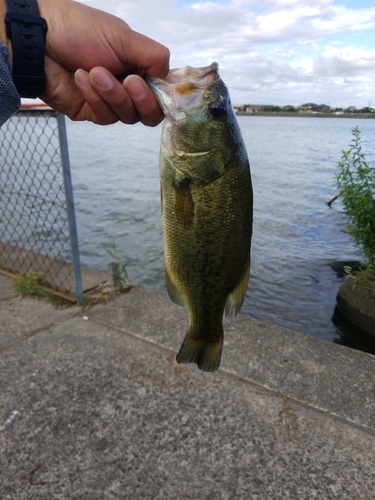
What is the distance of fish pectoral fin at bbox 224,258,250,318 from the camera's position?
199cm

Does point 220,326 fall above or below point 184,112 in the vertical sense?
below

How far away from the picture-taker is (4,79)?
1.72 m

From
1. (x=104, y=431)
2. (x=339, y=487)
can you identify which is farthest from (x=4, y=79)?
(x=339, y=487)

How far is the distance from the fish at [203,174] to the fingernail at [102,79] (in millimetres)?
182

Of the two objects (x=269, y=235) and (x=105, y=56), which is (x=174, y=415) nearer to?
(x=105, y=56)

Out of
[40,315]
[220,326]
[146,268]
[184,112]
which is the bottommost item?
[146,268]

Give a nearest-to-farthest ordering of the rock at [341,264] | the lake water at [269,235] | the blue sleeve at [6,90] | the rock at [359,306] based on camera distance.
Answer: the blue sleeve at [6,90]
the rock at [359,306]
the lake water at [269,235]
the rock at [341,264]

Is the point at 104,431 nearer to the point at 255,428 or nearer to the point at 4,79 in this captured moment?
the point at 255,428

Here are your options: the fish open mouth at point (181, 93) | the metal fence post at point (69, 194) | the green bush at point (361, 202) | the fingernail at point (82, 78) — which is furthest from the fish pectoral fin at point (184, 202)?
the green bush at point (361, 202)

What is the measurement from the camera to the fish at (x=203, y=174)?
1820 mm

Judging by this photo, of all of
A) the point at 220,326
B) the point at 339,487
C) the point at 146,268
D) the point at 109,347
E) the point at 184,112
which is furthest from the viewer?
the point at 146,268

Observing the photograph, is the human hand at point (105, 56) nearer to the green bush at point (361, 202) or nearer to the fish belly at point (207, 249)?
the fish belly at point (207, 249)

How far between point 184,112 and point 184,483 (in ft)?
6.61

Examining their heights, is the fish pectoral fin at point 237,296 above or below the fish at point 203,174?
below
